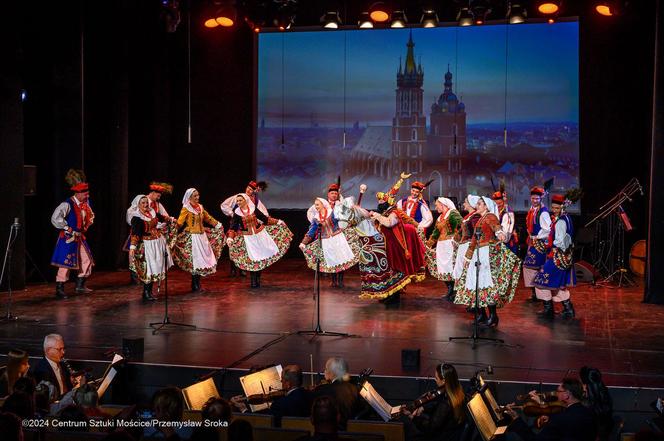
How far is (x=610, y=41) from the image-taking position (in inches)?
534

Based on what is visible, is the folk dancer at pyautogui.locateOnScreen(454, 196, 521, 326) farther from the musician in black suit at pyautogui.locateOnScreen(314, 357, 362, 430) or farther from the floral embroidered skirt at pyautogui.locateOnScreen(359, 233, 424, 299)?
the musician in black suit at pyautogui.locateOnScreen(314, 357, 362, 430)

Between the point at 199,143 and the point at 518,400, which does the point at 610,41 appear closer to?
the point at 199,143

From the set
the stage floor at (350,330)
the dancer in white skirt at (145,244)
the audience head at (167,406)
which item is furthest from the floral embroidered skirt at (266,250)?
the audience head at (167,406)

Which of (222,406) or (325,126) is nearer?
(222,406)

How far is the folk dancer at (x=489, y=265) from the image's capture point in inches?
323

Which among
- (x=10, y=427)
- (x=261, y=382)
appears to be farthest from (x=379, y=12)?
(x=10, y=427)

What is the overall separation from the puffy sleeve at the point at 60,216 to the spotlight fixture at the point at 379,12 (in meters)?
4.94

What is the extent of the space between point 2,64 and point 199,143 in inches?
195

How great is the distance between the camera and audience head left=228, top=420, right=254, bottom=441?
12.3ft

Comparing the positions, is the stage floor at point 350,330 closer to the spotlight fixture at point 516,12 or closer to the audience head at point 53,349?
the audience head at point 53,349

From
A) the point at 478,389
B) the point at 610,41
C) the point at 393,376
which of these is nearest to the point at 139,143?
the point at 610,41

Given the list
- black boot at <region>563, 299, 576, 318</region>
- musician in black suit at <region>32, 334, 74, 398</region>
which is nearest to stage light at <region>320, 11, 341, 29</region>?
black boot at <region>563, 299, 576, 318</region>

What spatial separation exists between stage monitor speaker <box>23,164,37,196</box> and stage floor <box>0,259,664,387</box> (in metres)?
1.42

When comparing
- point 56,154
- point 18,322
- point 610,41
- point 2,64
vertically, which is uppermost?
point 610,41
